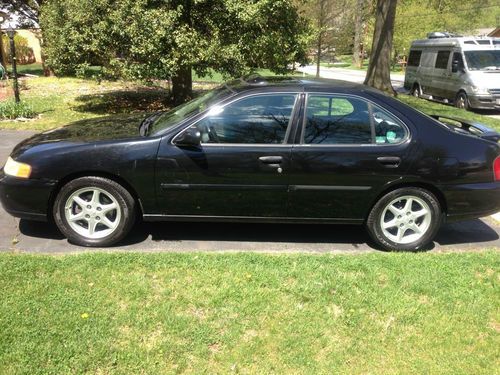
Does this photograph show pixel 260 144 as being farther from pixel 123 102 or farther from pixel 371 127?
pixel 123 102

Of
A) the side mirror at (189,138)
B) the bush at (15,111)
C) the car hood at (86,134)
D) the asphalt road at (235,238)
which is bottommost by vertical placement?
the bush at (15,111)

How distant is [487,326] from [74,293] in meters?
2.95

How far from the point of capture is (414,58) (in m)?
19.7

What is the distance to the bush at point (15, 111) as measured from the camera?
35.6ft

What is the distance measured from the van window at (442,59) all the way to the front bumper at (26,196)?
15.4 metres

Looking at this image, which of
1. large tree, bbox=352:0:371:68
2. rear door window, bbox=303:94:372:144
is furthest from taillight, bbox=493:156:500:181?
large tree, bbox=352:0:371:68

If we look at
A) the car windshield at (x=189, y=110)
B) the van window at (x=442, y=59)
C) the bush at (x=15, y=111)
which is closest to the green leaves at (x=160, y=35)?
the bush at (x=15, y=111)

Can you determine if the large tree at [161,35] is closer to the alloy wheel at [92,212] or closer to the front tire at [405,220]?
the alloy wheel at [92,212]

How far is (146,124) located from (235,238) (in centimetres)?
147

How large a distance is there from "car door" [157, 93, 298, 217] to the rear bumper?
157 cm

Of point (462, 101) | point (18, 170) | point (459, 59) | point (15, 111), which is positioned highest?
point (459, 59)

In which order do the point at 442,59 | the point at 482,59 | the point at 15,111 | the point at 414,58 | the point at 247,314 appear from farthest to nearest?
the point at 414,58, the point at 442,59, the point at 482,59, the point at 15,111, the point at 247,314

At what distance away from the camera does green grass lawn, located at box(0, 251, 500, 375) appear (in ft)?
9.76

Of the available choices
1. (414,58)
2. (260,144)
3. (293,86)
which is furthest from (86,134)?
(414,58)
